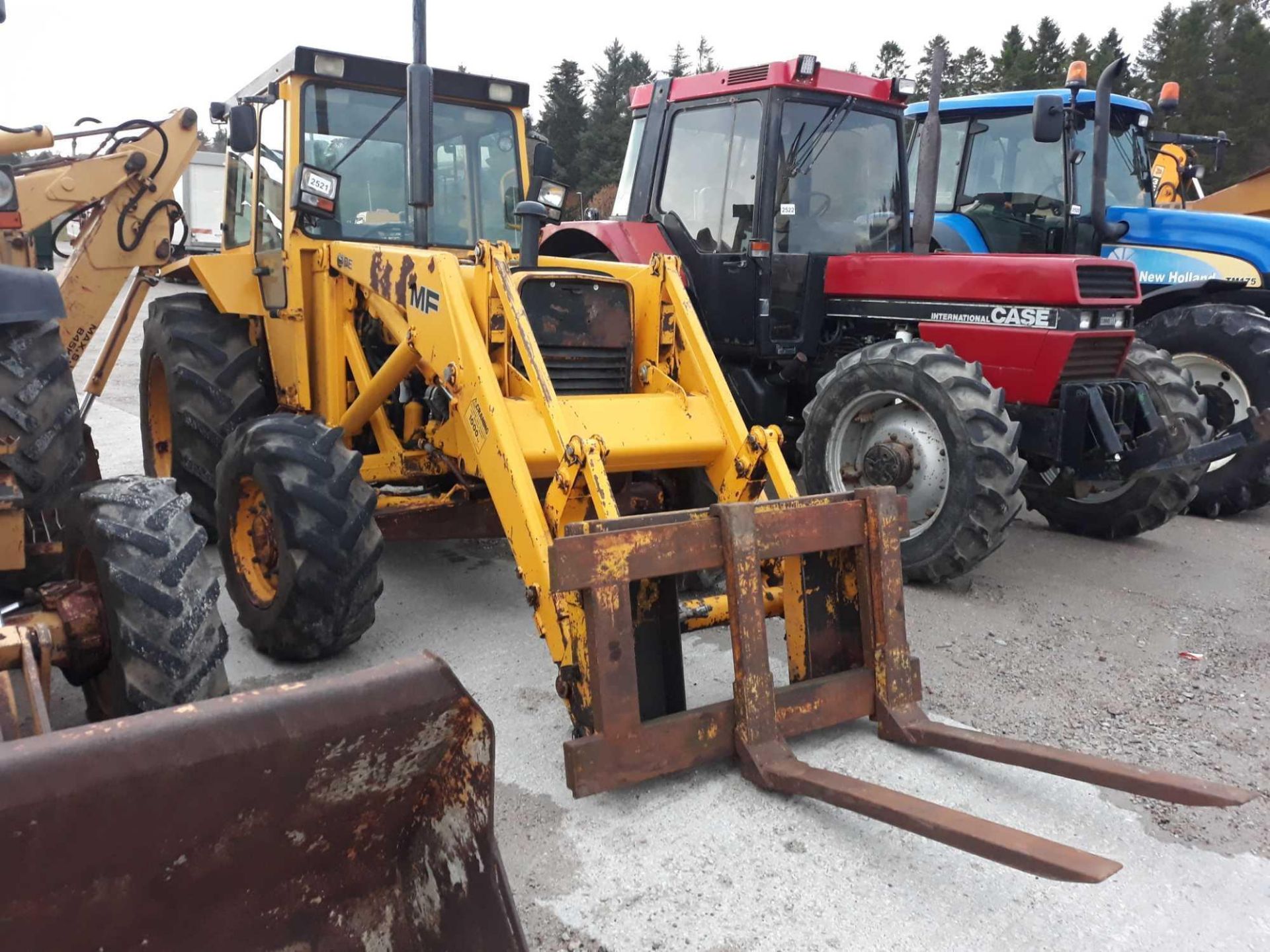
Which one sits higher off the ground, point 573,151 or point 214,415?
point 573,151

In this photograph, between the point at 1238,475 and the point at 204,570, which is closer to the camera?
the point at 204,570

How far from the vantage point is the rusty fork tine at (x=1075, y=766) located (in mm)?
2766

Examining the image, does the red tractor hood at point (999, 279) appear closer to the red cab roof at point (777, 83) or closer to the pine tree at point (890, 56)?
the red cab roof at point (777, 83)

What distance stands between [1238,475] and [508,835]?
6.35m

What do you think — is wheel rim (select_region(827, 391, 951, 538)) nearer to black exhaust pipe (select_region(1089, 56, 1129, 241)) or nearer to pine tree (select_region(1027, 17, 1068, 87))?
black exhaust pipe (select_region(1089, 56, 1129, 241))

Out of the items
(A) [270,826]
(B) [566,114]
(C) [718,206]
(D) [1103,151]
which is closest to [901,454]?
(C) [718,206]

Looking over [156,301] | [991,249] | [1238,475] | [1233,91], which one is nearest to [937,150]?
[991,249]

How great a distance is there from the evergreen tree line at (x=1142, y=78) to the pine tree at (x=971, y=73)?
0.22 ft

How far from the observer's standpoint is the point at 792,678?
343 centimetres

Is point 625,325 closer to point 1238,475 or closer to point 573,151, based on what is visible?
point 1238,475

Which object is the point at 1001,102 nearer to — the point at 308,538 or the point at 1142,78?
the point at 308,538

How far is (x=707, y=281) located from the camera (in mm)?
6406

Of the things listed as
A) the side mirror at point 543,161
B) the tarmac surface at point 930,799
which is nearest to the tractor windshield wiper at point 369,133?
the side mirror at point 543,161

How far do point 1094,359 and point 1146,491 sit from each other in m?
1.17
